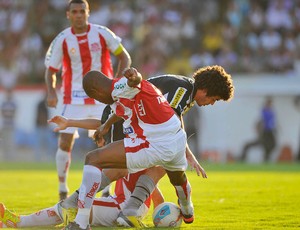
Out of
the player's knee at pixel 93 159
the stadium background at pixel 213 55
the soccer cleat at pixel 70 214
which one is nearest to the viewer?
the player's knee at pixel 93 159

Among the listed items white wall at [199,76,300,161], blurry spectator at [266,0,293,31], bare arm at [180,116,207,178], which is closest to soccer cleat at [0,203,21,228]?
bare arm at [180,116,207,178]

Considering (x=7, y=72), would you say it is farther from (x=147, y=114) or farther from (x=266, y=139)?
(x=147, y=114)

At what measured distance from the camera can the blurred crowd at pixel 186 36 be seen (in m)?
25.1

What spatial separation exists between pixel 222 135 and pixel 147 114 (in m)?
18.1

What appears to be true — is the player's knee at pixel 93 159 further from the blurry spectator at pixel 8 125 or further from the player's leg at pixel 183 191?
the blurry spectator at pixel 8 125

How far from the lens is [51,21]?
2869 centimetres

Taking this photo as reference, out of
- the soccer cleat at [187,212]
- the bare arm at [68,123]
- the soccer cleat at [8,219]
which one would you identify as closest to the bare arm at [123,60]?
the bare arm at [68,123]

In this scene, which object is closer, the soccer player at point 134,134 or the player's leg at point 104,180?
the soccer player at point 134,134

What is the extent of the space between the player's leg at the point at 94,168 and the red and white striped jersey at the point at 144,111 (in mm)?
236

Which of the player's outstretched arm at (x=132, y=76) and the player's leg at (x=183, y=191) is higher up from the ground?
the player's outstretched arm at (x=132, y=76)

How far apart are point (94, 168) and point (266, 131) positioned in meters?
17.5

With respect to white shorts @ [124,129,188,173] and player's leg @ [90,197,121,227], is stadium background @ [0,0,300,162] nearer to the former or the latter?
player's leg @ [90,197,121,227]

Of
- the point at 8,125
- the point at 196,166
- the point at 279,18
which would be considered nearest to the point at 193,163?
the point at 196,166

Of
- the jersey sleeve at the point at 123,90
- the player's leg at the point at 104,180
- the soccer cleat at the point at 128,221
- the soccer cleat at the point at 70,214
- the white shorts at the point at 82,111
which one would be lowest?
the soccer cleat at the point at 128,221
